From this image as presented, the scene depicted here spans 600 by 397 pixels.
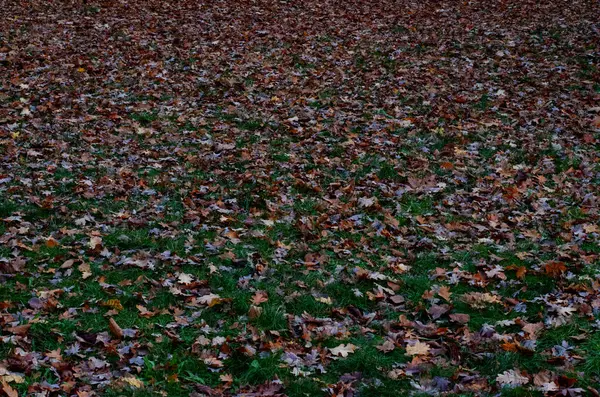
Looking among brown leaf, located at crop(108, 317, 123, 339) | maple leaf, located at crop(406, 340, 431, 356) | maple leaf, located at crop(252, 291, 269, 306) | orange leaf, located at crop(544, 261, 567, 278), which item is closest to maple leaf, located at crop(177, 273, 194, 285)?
maple leaf, located at crop(252, 291, 269, 306)

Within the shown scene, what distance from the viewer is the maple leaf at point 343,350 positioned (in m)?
4.53

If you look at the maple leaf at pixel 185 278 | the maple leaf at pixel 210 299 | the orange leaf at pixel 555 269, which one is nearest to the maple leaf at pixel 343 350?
the maple leaf at pixel 210 299

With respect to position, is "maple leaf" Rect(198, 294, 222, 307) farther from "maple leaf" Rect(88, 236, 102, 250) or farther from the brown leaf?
"maple leaf" Rect(88, 236, 102, 250)

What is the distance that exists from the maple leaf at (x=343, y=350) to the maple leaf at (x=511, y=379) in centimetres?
102

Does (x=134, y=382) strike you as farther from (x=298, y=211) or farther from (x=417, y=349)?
(x=298, y=211)

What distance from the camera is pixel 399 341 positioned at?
465 cm

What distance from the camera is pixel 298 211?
696 cm

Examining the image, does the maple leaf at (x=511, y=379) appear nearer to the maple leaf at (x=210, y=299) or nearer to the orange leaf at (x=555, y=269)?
the orange leaf at (x=555, y=269)

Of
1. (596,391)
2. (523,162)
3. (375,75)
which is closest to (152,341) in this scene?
(596,391)

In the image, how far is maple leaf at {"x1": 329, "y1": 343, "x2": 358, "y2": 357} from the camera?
4.53 meters

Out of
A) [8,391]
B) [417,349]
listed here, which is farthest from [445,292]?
[8,391]

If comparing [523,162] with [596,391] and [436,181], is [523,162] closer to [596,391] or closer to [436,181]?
[436,181]

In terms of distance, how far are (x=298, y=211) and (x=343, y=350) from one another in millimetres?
2613

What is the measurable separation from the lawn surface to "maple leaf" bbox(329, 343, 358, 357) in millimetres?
22
